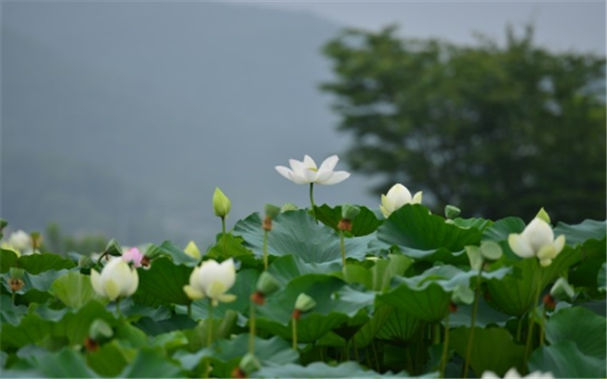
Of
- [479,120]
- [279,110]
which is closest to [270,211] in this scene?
[479,120]

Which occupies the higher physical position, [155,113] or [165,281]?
[165,281]

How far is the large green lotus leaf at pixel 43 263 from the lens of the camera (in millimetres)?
1360

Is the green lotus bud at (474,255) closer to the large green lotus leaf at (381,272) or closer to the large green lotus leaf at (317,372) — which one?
the large green lotus leaf at (381,272)

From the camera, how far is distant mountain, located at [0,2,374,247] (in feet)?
96.5

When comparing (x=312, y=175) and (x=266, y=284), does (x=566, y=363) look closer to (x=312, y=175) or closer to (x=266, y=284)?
(x=266, y=284)

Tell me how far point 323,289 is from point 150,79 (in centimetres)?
4243

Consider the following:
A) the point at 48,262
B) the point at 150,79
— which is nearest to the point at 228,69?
the point at 150,79

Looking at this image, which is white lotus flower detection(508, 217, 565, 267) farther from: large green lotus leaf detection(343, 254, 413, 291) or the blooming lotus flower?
the blooming lotus flower

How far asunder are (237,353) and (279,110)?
45.0 meters

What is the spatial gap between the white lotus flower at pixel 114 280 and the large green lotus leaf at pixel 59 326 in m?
0.04

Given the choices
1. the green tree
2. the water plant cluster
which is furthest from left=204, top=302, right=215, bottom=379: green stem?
the green tree

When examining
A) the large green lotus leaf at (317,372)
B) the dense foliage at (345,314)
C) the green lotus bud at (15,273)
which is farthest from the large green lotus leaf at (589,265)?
the green lotus bud at (15,273)

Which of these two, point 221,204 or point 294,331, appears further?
point 221,204

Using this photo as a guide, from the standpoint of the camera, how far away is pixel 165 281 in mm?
1066
